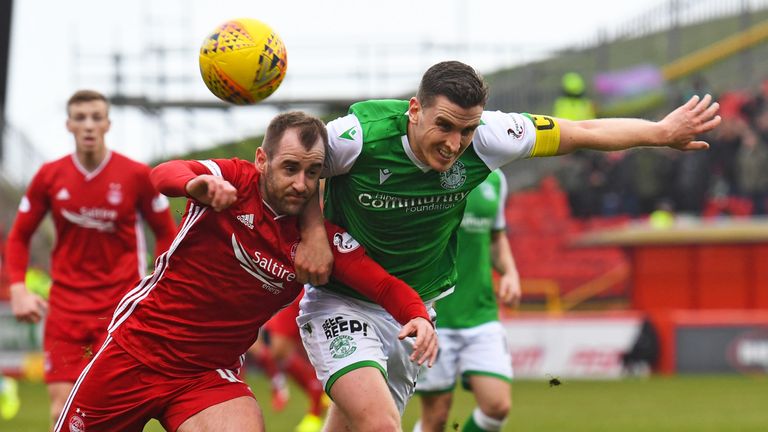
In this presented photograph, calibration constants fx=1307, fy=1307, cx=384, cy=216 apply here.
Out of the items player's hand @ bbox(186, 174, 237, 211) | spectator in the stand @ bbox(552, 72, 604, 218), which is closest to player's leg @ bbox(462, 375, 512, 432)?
player's hand @ bbox(186, 174, 237, 211)

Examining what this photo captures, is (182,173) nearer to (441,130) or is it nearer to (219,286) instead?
(219,286)

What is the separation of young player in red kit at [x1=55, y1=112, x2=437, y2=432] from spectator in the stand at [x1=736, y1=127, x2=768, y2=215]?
15141 mm

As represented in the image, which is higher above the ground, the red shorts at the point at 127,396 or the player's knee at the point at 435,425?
the red shorts at the point at 127,396

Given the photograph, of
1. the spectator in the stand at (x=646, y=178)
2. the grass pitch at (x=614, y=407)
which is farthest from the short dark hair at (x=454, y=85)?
the spectator in the stand at (x=646, y=178)

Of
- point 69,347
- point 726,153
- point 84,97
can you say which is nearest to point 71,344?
point 69,347

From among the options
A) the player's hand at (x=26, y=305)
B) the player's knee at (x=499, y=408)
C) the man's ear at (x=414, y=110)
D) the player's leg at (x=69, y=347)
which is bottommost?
the player's knee at (x=499, y=408)

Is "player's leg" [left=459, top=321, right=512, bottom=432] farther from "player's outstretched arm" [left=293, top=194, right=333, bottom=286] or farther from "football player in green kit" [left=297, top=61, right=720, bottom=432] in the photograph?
"player's outstretched arm" [left=293, top=194, right=333, bottom=286]

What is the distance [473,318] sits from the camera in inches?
372

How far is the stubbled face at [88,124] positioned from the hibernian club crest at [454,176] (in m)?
3.44

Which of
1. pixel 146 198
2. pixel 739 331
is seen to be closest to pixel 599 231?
pixel 739 331

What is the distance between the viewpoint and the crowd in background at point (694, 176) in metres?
20.7

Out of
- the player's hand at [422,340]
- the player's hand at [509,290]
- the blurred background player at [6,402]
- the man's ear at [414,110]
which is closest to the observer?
the player's hand at [422,340]

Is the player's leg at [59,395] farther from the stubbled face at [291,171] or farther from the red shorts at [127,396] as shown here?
the stubbled face at [291,171]

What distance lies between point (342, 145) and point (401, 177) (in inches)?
13.0
